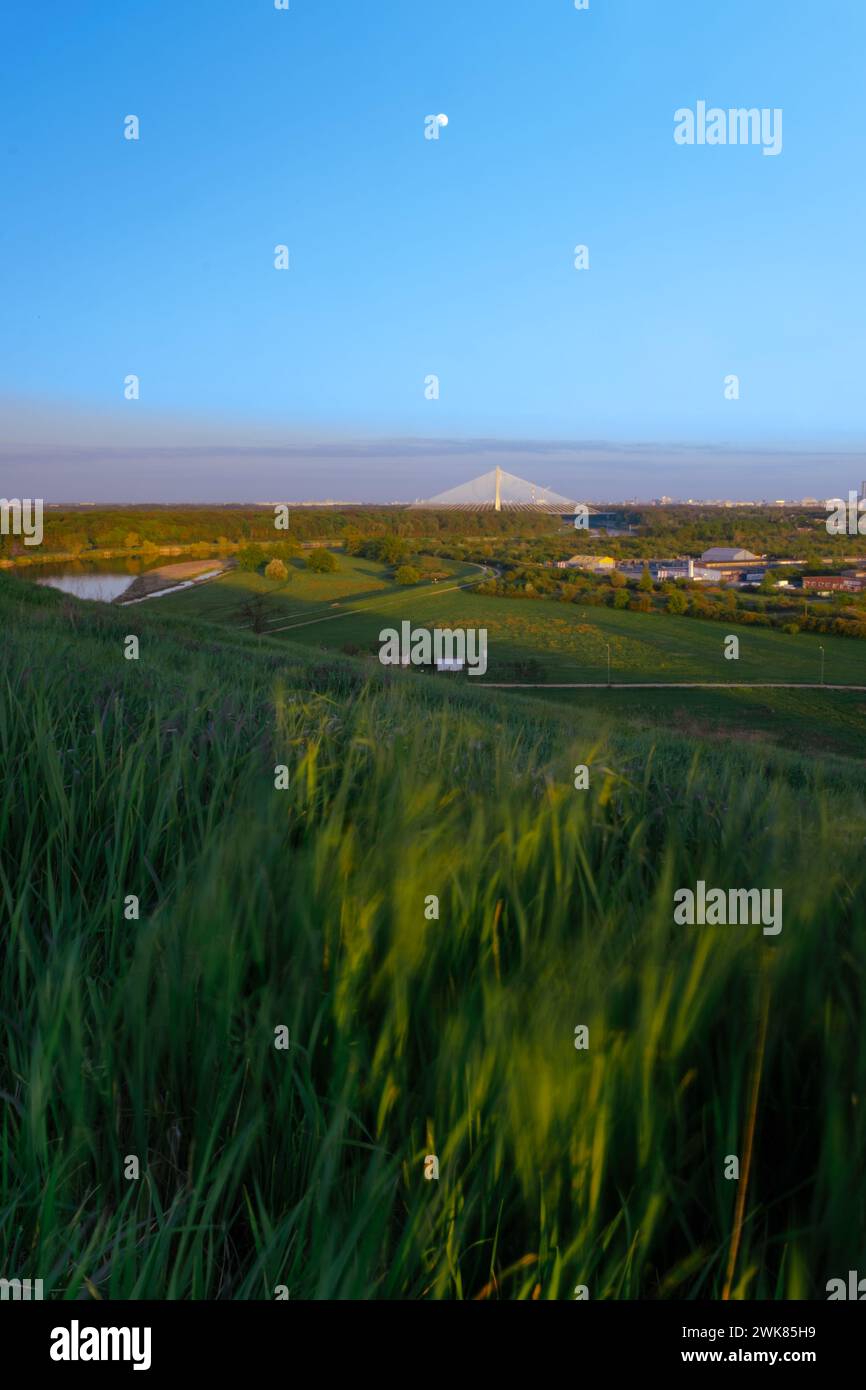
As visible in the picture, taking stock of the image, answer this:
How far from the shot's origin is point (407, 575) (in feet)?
323

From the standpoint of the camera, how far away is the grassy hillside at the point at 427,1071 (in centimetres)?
100

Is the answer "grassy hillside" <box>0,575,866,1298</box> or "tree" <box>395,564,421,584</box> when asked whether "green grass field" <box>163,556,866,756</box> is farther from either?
"grassy hillside" <box>0,575,866,1298</box>

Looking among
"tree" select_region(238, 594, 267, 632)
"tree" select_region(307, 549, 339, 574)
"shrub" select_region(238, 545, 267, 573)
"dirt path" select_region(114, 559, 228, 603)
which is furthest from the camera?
"tree" select_region(307, 549, 339, 574)

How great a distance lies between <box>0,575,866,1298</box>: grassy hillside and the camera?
997 mm

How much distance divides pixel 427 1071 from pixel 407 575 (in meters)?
98.2

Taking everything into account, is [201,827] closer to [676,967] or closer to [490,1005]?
[490,1005]

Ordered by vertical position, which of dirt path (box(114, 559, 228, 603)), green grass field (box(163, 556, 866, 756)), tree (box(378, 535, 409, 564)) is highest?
tree (box(378, 535, 409, 564))

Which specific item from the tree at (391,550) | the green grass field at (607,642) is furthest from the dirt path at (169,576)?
the tree at (391,550)

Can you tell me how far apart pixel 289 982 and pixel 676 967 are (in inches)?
23.2

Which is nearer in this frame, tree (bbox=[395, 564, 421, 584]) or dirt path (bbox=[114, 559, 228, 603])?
dirt path (bbox=[114, 559, 228, 603])

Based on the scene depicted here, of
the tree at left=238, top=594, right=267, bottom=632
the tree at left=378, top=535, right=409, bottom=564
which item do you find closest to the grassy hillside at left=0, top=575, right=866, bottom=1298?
the tree at left=238, top=594, right=267, bottom=632

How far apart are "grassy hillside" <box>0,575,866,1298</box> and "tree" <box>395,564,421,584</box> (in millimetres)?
96930

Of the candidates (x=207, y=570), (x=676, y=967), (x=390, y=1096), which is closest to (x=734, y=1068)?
(x=676, y=967)

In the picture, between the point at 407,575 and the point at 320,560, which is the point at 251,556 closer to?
the point at 320,560
